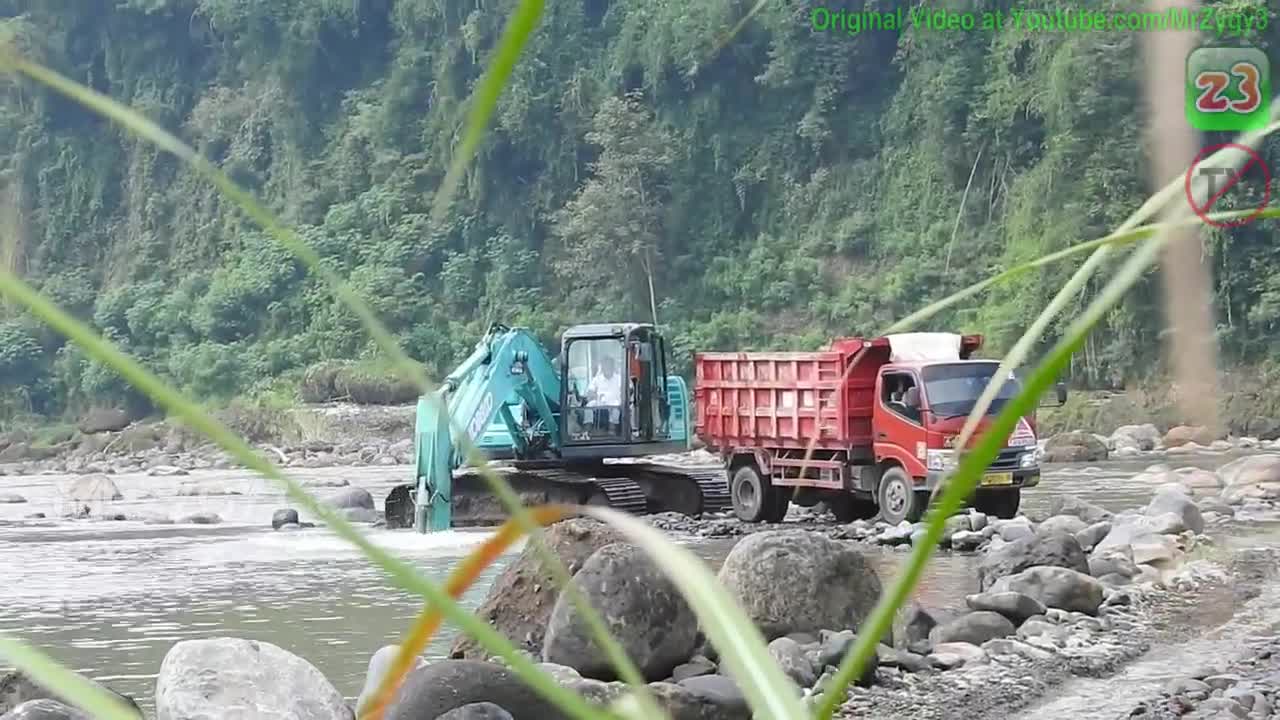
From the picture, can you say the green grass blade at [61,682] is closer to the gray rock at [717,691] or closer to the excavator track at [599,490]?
the gray rock at [717,691]

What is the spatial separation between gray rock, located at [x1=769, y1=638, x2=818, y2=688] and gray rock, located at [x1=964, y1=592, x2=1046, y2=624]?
165 centimetres

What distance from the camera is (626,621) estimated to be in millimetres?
7117

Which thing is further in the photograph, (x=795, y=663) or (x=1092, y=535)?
(x=1092, y=535)

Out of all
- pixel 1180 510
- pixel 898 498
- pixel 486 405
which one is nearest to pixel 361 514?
pixel 486 405

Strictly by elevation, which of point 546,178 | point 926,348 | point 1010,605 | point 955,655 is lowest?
point 955,655

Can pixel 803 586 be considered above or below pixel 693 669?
above

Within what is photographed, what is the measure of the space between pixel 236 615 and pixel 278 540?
615 centimetres

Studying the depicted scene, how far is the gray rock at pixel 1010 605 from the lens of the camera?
8805 mm

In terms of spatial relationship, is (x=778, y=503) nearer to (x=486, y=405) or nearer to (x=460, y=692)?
(x=486, y=405)

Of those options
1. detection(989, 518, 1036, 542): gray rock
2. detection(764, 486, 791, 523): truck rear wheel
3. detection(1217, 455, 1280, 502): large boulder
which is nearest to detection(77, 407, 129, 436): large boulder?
detection(764, 486, 791, 523): truck rear wheel

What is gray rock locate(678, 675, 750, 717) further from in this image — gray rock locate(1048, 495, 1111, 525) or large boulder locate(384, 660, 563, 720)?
gray rock locate(1048, 495, 1111, 525)

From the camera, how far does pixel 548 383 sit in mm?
16844

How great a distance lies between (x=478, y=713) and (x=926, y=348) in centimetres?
1020

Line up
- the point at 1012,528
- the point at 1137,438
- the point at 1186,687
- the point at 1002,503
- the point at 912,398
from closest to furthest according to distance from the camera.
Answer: the point at 1186,687, the point at 1012,528, the point at 912,398, the point at 1002,503, the point at 1137,438
